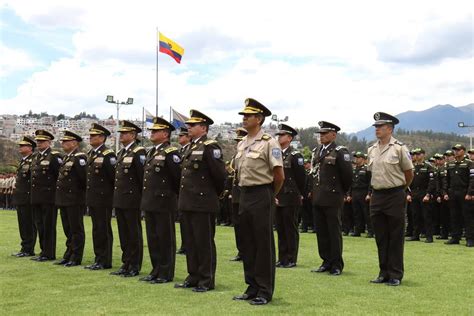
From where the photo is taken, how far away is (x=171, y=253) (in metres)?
7.76

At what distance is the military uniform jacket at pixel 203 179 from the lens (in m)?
7.08

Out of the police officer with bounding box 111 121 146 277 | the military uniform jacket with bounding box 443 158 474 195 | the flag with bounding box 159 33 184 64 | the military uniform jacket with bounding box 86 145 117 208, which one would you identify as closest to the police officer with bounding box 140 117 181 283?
the police officer with bounding box 111 121 146 277

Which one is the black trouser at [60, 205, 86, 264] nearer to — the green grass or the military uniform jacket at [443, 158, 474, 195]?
the green grass

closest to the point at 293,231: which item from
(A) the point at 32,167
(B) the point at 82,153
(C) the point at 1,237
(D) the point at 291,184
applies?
(D) the point at 291,184

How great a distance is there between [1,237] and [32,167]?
431 cm

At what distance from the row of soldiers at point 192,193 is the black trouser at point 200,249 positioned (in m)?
0.01

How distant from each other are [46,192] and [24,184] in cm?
81

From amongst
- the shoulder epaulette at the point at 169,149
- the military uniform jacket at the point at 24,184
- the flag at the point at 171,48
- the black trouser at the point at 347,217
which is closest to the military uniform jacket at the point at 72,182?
the military uniform jacket at the point at 24,184

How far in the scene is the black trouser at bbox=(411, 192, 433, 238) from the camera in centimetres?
1355

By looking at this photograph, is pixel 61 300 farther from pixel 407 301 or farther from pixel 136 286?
pixel 407 301

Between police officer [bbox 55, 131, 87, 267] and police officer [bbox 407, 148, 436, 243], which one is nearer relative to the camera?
police officer [bbox 55, 131, 87, 267]

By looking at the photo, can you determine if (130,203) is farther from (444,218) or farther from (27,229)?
(444,218)

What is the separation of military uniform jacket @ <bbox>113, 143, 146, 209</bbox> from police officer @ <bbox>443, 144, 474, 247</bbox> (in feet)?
25.2

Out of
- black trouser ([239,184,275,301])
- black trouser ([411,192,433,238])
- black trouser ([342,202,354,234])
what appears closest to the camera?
black trouser ([239,184,275,301])
